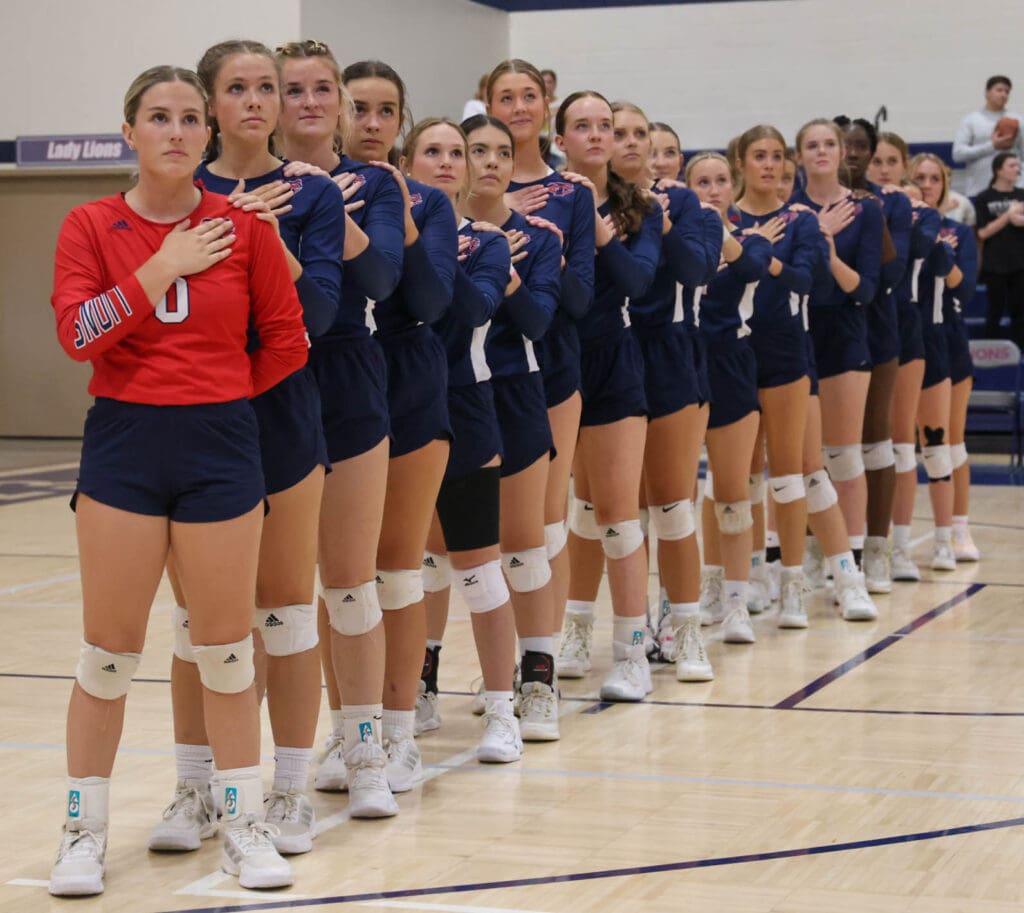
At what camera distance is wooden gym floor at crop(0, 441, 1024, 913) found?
3.34 m

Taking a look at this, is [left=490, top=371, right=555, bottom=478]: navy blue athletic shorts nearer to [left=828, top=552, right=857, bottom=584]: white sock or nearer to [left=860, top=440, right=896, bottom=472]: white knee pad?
[left=828, top=552, right=857, bottom=584]: white sock

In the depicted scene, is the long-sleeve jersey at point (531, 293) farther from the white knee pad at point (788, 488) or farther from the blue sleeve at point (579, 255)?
the white knee pad at point (788, 488)

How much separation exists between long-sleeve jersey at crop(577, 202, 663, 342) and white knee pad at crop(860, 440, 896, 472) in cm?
228

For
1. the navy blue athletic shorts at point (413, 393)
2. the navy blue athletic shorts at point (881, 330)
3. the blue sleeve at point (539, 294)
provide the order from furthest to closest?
1. the navy blue athletic shorts at point (881, 330)
2. the blue sleeve at point (539, 294)
3. the navy blue athletic shorts at point (413, 393)

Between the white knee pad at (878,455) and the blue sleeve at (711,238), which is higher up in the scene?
the blue sleeve at (711,238)

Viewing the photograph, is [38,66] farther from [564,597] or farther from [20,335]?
[564,597]

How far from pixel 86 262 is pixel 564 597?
7.58 feet

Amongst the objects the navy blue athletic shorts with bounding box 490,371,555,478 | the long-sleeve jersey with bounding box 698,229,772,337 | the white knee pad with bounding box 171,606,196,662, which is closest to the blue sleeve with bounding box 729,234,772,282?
the long-sleeve jersey with bounding box 698,229,772,337

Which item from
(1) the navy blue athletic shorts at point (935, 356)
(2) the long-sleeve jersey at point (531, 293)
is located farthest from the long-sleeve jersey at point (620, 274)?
(1) the navy blue athletic shorts at point (935, 356)

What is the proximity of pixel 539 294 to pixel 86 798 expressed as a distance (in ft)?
6.18

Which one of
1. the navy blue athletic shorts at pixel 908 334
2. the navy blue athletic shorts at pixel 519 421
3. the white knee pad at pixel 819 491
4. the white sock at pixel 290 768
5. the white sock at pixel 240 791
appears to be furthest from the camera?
the navy blue athletic shorts at pixel 908 334

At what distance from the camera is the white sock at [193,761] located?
3.69 metres

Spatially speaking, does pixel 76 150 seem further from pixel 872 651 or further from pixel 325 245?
pixel 325 245

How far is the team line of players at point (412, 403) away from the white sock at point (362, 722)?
0.04 ft
